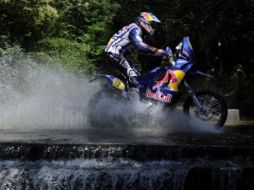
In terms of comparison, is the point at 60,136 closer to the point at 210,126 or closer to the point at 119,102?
the point at 119,102

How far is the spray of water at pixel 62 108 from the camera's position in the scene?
1044 centimetres

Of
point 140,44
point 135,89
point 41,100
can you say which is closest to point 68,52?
point 41,100

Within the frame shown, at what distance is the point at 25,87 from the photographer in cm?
1503

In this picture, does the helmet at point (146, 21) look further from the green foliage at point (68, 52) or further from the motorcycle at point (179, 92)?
the green foliage at point (68, 52)

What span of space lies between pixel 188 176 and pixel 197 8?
10.3 meters

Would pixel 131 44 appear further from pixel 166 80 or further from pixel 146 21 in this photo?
pixel 166 80

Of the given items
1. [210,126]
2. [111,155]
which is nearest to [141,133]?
[210,126]

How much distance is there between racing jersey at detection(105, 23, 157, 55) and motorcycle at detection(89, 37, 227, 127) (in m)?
0.47

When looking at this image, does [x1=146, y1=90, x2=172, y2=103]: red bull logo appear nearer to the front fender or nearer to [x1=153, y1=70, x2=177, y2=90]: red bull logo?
[x1=153, y1=70, x2=177, y2=90]: red bull logo

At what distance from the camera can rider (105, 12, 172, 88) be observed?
33.5ft

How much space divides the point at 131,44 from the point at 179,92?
49.7 inches

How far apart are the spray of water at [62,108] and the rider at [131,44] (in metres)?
0.64

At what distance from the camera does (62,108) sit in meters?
11.7

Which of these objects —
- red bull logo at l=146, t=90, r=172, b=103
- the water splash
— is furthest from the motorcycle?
the water splash
